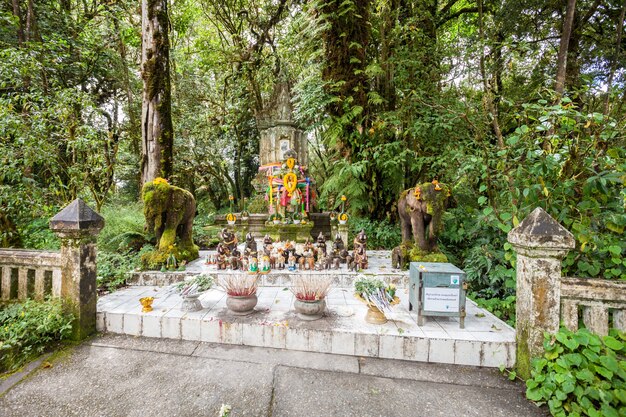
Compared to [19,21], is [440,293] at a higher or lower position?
lower

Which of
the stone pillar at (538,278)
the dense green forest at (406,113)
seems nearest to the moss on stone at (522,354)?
the stone pillar at (538,278)

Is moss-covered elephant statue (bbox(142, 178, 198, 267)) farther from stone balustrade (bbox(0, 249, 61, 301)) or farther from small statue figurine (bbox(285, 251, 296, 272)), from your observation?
small statue figurine (bbox(285, 251, 296, 272))

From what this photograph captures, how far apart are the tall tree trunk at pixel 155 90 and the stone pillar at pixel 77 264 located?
11.1 feet

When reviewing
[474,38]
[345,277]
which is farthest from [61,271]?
[474,38]

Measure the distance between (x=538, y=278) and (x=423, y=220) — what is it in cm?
→ 241

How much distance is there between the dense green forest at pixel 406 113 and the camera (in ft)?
11.2

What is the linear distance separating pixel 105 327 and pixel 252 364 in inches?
92.3

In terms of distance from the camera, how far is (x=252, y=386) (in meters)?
2.72

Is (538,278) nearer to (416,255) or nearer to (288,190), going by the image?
(416,255)

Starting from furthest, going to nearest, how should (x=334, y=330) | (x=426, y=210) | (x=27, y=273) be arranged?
(x=426, y=210), (x=27, y=273), (x=334, y=330)

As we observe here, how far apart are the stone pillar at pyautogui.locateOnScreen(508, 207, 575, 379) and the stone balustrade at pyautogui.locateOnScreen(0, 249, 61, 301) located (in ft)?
18.8

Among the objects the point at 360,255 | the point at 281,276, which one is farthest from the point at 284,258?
the point at 360,255

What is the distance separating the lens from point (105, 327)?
3828 mm

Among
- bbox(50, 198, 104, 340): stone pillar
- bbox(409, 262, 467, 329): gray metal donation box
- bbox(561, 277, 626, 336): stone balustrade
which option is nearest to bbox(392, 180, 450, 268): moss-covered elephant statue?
bbox(409, 262, 467, 329): gray metal donation box
